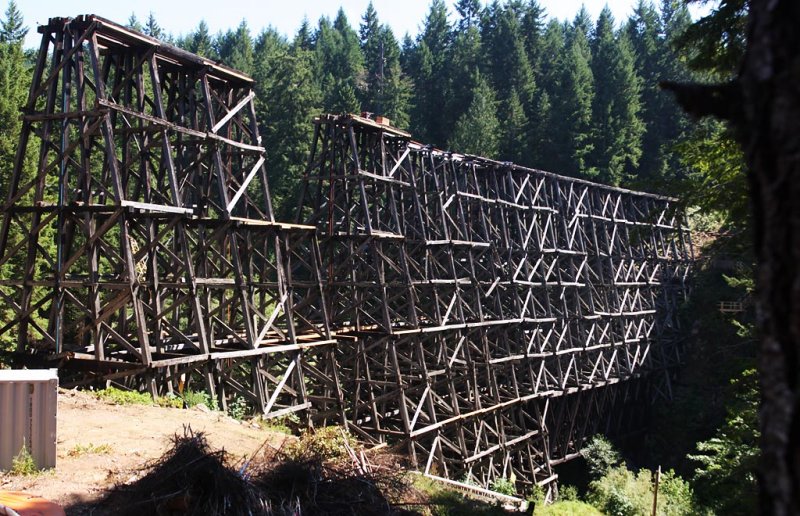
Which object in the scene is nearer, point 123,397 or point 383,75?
point 123,397

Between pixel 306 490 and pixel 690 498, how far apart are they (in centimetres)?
1406

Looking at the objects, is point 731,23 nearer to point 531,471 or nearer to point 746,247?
point 746,247

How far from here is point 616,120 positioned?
4384cm

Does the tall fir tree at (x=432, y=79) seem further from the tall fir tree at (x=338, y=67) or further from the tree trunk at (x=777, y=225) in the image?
the tree trunk at (x=777, y=225)

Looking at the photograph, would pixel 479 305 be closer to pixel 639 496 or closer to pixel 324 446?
pixel 639 496

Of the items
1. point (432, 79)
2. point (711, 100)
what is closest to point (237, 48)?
point (432, 79)

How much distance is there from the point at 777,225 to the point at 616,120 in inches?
1741

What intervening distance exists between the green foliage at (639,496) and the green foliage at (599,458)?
3221 mm

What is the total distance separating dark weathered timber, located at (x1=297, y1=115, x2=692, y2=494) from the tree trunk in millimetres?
7712

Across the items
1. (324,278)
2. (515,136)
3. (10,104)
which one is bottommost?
(324,278)

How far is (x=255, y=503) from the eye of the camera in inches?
253

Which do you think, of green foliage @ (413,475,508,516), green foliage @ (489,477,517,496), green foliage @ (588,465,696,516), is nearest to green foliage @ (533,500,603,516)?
green foliage @ (489,477,517,496)

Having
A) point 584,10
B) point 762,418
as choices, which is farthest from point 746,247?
point 584,10

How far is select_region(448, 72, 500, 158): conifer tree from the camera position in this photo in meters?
43.6
